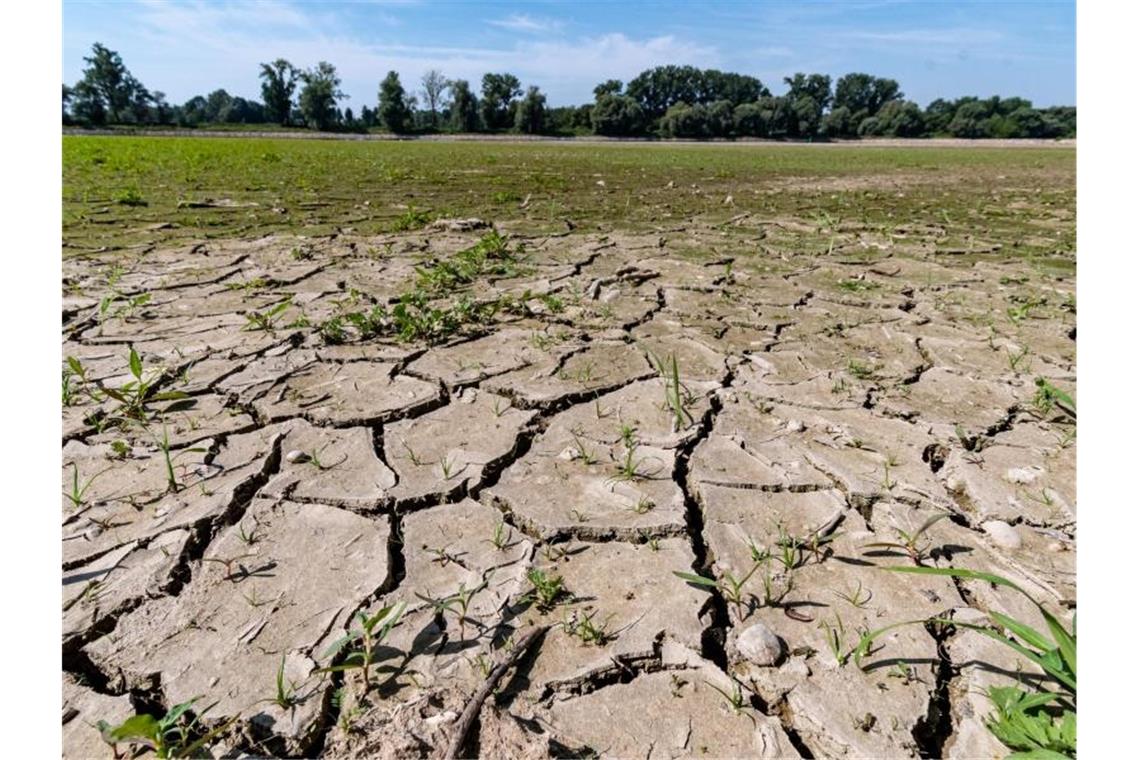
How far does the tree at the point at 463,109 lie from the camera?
52.9 m

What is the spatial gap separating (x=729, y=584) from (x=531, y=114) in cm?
5355

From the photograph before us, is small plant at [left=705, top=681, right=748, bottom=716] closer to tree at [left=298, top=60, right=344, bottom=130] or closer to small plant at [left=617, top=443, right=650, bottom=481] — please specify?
small plant at [left=617, top=443, right=650, bottom=481]

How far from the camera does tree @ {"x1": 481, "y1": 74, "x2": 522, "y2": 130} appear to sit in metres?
52.9

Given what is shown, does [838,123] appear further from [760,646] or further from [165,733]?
[165,733]

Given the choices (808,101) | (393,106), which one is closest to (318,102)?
(393,106)

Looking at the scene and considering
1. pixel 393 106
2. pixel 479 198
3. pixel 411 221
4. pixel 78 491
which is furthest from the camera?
pixel 393 106

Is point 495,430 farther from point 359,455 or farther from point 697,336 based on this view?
point 697,336

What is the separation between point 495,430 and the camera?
207 cm

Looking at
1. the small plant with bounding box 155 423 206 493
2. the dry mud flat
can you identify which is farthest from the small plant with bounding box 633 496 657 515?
the small plant with bounding box 155 423 206 493

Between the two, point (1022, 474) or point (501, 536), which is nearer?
point (501, 536)

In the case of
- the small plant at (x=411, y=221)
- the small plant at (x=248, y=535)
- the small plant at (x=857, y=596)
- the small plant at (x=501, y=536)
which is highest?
the small plant at (x=411, y=221)

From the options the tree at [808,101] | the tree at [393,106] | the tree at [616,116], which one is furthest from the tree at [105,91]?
the tree at [808,101]

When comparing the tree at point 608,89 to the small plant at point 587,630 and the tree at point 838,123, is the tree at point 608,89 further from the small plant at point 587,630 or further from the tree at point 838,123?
the small plant at point 587,630

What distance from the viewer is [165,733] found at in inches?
39.6
